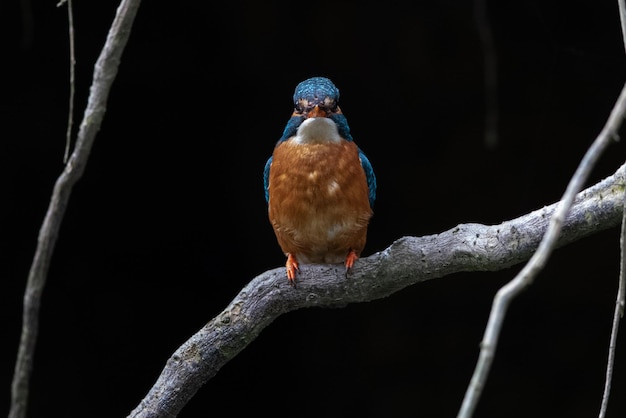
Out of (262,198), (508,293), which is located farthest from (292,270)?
(262,198)

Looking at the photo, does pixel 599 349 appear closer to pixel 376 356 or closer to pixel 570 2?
pixel 376 356

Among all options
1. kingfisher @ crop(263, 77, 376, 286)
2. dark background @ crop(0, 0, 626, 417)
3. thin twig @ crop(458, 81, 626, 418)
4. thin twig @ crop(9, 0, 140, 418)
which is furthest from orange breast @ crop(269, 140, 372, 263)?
dark background @ crop(0, 0, 626, 417)

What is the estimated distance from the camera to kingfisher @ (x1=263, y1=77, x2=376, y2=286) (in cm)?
242

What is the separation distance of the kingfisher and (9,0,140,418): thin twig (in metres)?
0.70

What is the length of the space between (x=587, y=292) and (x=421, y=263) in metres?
2.77

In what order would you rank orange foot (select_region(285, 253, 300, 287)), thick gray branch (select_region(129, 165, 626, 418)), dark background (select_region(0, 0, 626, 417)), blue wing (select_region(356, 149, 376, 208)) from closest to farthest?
thick gray branch (select_region(129, 165, 626, 418)), orange foot (select_region(285, 253, 300, 287)), blue wing (select_region(356, 149, 376, 208)), dark background (select_region(0, 0, 626, 417))

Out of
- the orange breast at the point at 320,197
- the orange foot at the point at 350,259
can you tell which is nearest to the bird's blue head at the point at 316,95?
the orange breast at the point at 320,197

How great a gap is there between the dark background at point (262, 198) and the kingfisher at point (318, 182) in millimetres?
2085

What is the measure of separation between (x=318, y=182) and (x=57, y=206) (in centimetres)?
90

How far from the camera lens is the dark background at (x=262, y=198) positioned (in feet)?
14.4

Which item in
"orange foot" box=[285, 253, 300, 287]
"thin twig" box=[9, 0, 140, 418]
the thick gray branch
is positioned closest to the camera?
"thin twig" box=[9, 0, 140, 418]

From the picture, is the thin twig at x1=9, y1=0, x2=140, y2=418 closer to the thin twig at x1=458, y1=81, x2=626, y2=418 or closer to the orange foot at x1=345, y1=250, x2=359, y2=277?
the orange foot at x1=345, y1=250, x2=359, y2=277

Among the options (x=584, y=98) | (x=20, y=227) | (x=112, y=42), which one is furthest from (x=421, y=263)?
(x=20, y=227)

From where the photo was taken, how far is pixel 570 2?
14.0ft
